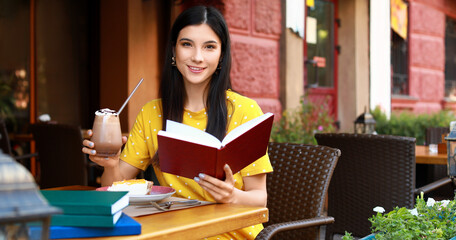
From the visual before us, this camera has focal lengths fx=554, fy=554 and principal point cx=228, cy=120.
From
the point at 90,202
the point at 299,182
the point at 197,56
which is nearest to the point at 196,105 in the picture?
the point at 197,56

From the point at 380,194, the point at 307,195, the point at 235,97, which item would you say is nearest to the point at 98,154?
the point at 235,97

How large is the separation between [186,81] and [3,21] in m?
3.41

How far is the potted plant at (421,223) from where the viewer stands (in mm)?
1363

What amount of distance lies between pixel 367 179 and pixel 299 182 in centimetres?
102

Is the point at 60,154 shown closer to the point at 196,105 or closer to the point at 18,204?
the point at 196,105

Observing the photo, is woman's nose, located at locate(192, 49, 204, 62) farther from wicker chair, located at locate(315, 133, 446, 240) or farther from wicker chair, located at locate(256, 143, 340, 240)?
wicker chair, located at locate(315, 133, 446, 240)

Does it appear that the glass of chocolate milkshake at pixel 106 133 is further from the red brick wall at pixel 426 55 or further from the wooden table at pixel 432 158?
the red brick wall at pixel 426 55

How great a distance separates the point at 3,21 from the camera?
486cm

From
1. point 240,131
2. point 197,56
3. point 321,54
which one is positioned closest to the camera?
point 240,131

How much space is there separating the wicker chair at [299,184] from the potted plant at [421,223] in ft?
1.28

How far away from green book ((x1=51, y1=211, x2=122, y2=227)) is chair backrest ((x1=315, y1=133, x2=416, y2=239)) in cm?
201

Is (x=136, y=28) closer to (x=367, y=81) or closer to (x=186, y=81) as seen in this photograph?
(x=186, y=81)

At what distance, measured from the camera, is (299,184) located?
204 centimetres

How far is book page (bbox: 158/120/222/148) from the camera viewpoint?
4.46 feet
